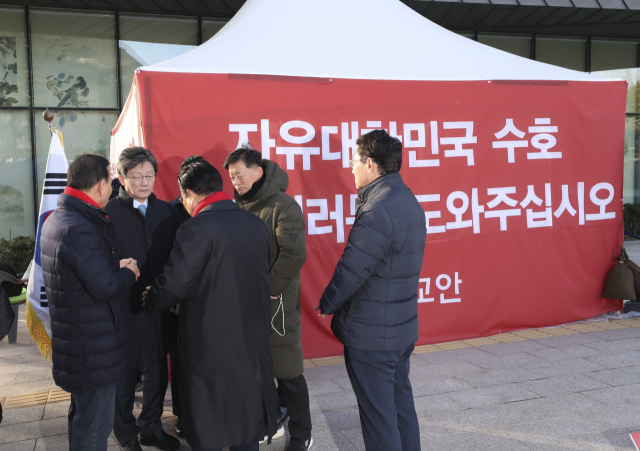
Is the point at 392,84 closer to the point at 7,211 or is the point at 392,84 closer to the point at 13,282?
the point at 13,282

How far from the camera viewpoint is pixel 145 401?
2.99 meters

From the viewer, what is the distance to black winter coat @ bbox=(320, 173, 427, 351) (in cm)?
226

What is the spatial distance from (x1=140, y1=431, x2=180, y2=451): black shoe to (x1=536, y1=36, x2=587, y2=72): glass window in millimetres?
10759

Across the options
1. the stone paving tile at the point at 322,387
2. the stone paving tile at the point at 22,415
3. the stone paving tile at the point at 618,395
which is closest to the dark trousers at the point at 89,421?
the stone paving tile at the point at 22,415

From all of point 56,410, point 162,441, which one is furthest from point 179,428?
point 56,410

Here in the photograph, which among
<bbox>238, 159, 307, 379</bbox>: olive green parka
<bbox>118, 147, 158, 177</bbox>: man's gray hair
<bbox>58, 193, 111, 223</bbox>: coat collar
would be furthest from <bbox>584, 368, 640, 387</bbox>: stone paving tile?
<bbox>58, 193, 111, 223</bbox>: coat collar

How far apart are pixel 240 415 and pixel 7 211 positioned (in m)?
8.37

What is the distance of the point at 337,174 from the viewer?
4.50 metres

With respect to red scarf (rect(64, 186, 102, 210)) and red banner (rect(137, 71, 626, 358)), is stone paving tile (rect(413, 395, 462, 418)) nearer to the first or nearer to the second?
red banner (rect(137, 71, 626, 358))

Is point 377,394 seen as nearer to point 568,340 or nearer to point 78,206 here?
point 78,206

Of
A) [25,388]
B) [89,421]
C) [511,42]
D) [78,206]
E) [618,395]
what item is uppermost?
[511,42]

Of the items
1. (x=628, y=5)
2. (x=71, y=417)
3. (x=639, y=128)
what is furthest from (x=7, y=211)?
(x=639, y=128)

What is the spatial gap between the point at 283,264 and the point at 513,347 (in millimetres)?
2709

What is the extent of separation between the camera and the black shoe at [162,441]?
9.62 feet
